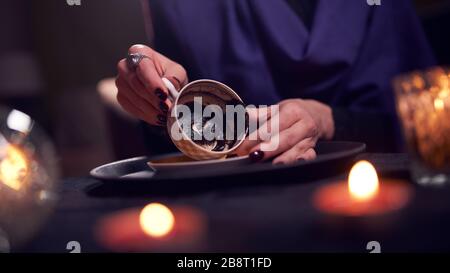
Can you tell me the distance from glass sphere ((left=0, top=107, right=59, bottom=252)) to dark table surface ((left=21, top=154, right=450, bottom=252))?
24 mm

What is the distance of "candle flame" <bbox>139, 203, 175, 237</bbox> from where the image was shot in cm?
39

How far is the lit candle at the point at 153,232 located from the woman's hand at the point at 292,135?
105 millimetres

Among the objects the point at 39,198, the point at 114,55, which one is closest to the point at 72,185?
the point at 39,198

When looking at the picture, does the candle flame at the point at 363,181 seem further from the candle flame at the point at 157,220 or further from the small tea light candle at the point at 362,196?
the candle flame at the point at 157,220

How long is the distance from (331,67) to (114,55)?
1.51m

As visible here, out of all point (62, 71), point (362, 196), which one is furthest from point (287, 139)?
point (62, 71)

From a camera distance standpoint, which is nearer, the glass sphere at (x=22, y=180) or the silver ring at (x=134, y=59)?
the glass sphere at (x=22, y=180)

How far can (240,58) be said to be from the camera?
2.47 ft

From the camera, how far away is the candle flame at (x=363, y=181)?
41 cm

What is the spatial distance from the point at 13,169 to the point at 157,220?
16cm

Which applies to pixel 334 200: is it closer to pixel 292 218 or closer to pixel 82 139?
pixel 292 218

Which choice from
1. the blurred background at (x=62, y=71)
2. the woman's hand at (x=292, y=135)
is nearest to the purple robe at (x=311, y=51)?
the woman's hand at (x=292, y=135)

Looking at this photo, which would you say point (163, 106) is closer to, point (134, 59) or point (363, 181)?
point (134, 59)

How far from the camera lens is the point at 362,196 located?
404 mm
